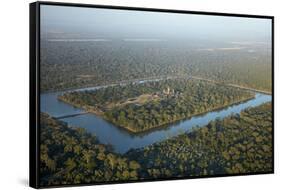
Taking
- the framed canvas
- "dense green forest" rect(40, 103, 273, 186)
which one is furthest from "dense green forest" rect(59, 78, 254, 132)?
"dense green forest" rect(40, 103, 273, 186)

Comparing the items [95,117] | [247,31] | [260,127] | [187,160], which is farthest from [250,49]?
[95,117]

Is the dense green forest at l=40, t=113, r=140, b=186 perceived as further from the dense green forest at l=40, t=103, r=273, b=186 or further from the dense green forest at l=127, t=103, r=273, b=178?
the dense green forest at l=127, t=103, r=273, b=178

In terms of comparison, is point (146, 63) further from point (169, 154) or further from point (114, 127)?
point (169, 154)

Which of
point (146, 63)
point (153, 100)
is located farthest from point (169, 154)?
point (146, 63)

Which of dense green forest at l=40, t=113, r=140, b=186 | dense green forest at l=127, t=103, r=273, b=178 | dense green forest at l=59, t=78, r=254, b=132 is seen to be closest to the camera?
dense green forest at l=40, t=113, r=140, b=186

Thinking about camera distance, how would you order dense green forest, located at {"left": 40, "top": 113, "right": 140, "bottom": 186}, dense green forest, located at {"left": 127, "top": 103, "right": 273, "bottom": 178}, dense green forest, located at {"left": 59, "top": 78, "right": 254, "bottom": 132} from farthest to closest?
1. dense green forest, located at {"left": 127, "top": 103, "right": 273, "bottom": 178}
2. dense green forest, located at {"left": 59, "top": 78, "right": 254, "bottom": 132}
3. dense green forest, located at {"left": 40, "top": 113, "right": 140, "bottom": 186}

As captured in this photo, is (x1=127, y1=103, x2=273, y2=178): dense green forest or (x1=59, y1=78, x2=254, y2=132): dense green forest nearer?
(x1=59, y1=78, x2=254, y2=132): dense green forest

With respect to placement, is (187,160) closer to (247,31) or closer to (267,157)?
(267,157)
